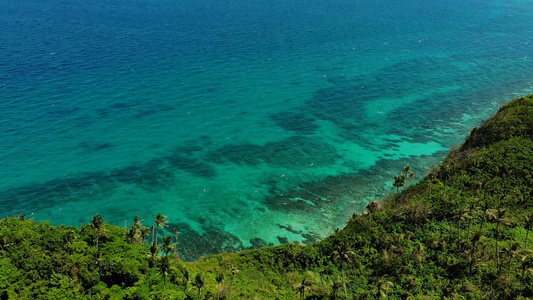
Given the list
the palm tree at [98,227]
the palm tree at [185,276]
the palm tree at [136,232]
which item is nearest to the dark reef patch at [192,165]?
the palm tree at [136,232]

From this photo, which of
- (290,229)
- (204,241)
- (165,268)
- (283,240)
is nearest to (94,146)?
(204,241)

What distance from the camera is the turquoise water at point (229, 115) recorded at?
69750 mm

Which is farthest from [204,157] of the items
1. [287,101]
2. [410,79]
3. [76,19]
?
[76,19]

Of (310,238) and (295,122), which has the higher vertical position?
(295,122)

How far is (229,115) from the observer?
102m

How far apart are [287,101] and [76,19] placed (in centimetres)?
12014

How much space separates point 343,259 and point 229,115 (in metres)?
59.1

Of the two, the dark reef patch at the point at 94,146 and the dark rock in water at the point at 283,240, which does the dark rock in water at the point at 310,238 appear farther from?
the dark reef patch at the point at 94,146

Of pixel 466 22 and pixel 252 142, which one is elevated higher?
pixel 466 22

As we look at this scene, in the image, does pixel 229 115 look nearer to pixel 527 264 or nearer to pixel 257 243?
pixel 257 243

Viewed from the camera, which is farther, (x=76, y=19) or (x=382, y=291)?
(x=76, y=19)

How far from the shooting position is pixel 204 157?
3334 inches

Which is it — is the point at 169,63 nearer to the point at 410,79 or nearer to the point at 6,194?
the point at 6,194

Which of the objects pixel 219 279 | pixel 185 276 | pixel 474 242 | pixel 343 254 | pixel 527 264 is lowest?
pixel 219 279
